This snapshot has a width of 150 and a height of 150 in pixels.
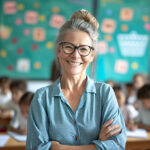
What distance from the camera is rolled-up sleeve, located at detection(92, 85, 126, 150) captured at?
112 cm

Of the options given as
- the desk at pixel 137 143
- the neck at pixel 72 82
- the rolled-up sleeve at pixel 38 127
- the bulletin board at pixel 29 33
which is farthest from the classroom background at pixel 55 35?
the rolled-up sleeve at pixel 38 127

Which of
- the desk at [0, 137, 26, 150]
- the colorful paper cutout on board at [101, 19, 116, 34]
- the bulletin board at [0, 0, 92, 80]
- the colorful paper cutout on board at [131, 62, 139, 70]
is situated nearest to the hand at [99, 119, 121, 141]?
the desk at [0, 137, 26, 150]

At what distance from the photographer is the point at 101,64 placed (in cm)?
500

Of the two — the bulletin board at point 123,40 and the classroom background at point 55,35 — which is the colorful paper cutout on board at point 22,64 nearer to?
the classroom background at point 55,35

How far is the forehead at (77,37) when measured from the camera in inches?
44.6

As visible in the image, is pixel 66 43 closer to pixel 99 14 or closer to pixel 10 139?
pixel 10 139

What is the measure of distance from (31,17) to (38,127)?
12.6 feet

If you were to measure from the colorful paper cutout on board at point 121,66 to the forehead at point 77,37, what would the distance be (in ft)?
13.2

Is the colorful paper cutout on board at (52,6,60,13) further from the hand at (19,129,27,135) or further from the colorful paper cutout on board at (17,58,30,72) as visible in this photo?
the hand at (19,129,27,135)

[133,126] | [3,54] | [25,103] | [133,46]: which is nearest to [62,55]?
[25,103]

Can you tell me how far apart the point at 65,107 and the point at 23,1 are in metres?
3.93

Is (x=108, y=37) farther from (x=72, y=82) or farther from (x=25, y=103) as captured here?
(x=72, y=82)

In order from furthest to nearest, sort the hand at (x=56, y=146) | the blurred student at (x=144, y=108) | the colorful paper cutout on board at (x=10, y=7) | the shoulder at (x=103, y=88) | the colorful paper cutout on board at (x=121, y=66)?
the colorful paper cutout on board at (x=121, y=66), the colorful paper cutout on board at (x=10, y=7), the blurred student at (x=144, y=108), the shoulder at (x=103, y=88), the hand at (x=56, y=146)

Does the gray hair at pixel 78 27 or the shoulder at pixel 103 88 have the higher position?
the gray hair at pixel 78 27
